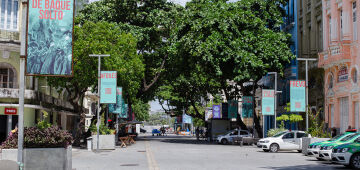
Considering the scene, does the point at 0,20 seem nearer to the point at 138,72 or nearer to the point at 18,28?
the point at 18,28

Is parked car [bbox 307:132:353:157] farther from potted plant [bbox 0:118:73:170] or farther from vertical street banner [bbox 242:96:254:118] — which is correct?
vertical street banner [bbox 242:96:254:118]

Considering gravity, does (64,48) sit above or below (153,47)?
below

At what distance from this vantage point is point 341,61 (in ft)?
117

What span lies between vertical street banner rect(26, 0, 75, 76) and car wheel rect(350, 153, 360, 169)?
1175 cm

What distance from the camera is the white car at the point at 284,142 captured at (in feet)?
111

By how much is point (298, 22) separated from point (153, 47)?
13615 mm

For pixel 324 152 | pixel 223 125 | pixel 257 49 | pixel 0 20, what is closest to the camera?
pixel 324 152

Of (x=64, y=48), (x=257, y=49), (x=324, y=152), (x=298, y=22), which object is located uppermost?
(x=298, y=22)

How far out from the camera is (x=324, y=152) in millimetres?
23516

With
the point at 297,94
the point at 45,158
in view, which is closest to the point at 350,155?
the point at 45,158

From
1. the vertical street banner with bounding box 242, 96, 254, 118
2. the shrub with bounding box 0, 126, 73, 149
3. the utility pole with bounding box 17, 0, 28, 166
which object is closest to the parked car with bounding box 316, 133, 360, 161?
the shrub with bounding box 0, 126, 73, 149

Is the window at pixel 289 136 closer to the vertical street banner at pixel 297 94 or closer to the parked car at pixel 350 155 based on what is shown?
the vertical street banner at pixel 297 94

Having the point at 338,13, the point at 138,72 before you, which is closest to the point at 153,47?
the point at 138,72

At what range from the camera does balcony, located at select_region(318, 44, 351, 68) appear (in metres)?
35.4
